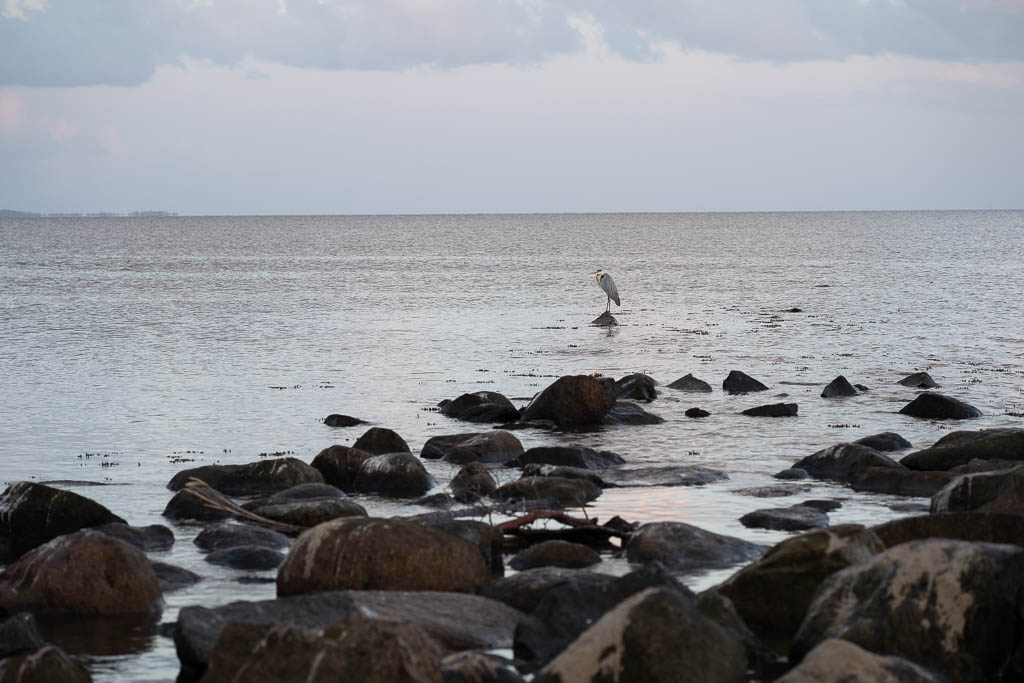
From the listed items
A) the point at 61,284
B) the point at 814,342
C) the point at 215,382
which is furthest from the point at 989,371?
the point at 61,284

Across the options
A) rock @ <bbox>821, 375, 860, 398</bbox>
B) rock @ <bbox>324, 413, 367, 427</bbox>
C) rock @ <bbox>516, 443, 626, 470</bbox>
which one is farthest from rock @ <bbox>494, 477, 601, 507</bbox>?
rock @ <bbox>821, 375, 860, 398</bbox>

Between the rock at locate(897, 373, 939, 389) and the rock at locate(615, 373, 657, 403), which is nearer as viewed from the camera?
the rock at locate(615, 373, 657, 403)

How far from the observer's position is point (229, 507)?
13.2m

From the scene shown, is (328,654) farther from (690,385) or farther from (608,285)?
(608,285)

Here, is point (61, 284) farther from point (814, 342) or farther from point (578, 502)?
point (578, 502)

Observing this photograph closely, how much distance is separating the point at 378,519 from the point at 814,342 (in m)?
27.8

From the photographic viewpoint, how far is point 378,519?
10188 mm

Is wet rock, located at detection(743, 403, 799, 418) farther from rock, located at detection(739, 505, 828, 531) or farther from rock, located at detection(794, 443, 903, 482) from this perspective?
rock, located at detection(739, 505, 828, 531)

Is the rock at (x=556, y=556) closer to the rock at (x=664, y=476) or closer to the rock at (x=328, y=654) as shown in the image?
the rock at (x=328, y=654)

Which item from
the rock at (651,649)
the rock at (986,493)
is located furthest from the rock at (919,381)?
the rock at (651,649)

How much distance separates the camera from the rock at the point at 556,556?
11.1 metres

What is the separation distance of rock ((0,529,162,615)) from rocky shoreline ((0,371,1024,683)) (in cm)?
2

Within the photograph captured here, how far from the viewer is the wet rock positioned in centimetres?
2165

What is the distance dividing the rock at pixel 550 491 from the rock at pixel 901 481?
322cm
